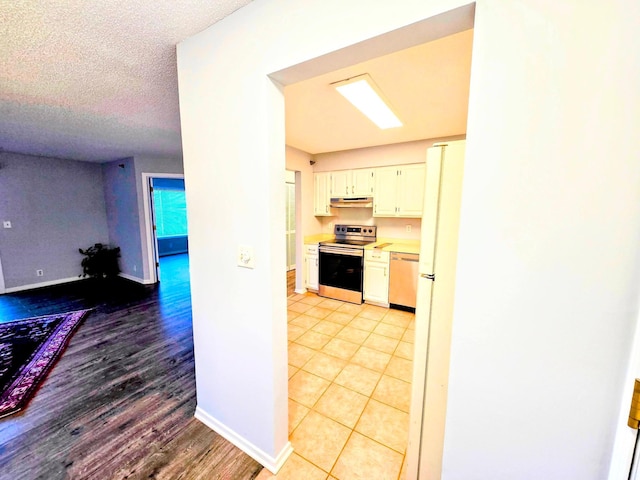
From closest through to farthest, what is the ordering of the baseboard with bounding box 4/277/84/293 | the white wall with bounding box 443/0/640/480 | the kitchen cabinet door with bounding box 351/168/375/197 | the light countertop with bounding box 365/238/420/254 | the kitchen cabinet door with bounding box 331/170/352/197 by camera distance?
the white wall with bounding box 443/0/640/480
the light countertop with bounding box 365/238/420/254
the kitchen cabinet door with bounding box 351/168/375/197
the kitchen cabinet door with bounding box 331/170/352/197
the baseboard with bounding box 4/277/84/293

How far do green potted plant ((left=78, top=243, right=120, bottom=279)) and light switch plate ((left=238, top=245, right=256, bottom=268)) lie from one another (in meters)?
5.38

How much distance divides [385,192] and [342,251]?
1134 mm

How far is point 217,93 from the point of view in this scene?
135 centimetres

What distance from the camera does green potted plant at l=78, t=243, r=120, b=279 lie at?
4.99 m

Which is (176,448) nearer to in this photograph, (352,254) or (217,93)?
(217,93)

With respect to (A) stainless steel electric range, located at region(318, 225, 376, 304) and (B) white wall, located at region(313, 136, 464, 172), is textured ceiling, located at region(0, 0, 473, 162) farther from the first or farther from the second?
(A) stainless steel electric range, located at region(318, 225, 376, 304)

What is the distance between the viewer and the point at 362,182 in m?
3.99

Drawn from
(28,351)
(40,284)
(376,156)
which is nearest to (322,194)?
(376,156)

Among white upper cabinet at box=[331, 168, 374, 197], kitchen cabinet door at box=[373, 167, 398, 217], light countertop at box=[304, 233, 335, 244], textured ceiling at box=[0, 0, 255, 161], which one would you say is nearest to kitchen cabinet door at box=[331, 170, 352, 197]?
white upper cabinet at box=[331, 168, 374, 197]

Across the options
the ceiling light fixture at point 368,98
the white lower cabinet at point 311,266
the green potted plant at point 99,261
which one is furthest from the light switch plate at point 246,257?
the green potted plant at point 99,261

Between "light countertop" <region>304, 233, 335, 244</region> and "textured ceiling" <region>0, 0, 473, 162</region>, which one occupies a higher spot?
"textured ceiling" <region>0, 0, 473, 162</region>

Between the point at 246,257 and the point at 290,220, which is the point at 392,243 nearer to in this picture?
the point at 290,220

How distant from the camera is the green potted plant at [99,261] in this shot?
4.99m

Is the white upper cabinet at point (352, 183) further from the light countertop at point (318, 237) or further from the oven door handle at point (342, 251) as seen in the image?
the oven door handle at point (342, 251)
